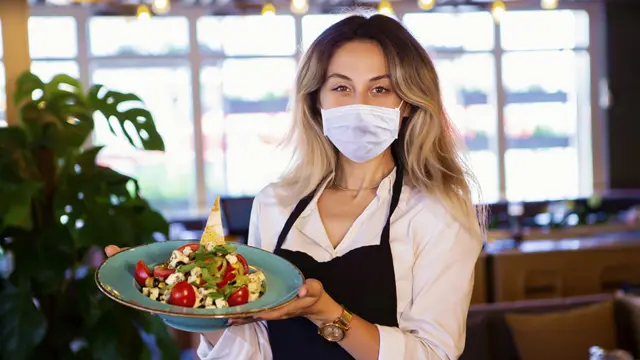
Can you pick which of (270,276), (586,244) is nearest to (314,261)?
(270,276)

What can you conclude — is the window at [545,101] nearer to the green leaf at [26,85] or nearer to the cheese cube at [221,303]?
the green leaf at [26,85]

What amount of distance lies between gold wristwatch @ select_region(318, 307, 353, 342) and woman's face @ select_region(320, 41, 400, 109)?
16.9 inches

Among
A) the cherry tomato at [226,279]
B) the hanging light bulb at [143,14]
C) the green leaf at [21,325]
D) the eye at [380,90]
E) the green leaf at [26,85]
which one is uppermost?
the hanging light bulb at [143,14]

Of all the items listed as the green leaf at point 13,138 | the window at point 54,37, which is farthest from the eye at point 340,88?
the window at point 54,37

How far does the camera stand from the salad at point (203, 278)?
1.32m

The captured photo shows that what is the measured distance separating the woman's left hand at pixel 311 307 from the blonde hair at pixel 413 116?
1.06 feet

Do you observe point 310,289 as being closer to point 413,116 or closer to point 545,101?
point 413,116

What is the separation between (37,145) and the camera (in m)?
2.81

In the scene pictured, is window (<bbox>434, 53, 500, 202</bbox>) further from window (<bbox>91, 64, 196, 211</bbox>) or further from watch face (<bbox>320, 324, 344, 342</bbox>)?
watch face (<bbox>320, 324, 344, 342</bbox>)

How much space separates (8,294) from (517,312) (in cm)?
181

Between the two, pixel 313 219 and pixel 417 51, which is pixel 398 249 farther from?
pixel 417 51

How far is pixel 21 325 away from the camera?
2609 mm

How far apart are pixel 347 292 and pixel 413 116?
15.1 inches

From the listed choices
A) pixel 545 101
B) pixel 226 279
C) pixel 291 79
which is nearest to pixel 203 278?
pixel 226 279
